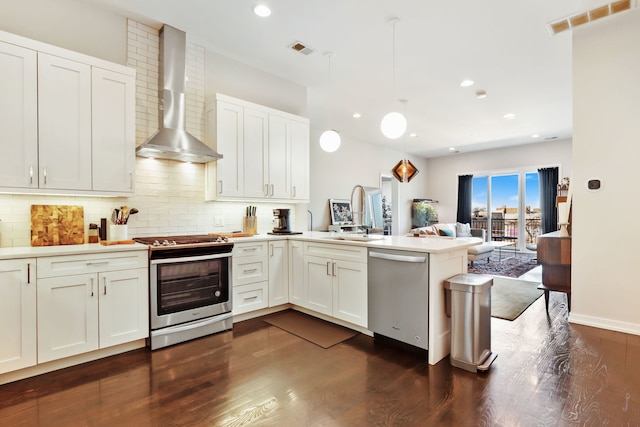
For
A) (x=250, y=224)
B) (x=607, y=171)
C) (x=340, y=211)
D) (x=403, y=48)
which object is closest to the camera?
(x=607, y=171)

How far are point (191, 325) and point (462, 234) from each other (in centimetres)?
734

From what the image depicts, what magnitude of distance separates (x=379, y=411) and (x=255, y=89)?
394 cm

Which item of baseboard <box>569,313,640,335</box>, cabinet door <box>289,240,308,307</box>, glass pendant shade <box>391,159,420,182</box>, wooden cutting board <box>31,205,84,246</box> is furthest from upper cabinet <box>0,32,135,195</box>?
baseboard <box>569,313,640,335</box>

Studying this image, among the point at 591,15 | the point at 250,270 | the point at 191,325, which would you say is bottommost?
the point at 191,325

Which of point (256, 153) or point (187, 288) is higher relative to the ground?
point (256, 153)

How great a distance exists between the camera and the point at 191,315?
3.03 meters

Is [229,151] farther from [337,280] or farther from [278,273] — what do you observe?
[337,280]

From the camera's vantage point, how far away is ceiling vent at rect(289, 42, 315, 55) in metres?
3.64

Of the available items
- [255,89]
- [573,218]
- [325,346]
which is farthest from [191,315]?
[573,218]

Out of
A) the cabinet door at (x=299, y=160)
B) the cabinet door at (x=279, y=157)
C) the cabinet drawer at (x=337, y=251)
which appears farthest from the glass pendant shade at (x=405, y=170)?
the cabinet drawer at (x=337, y=251)

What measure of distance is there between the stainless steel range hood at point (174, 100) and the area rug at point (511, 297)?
3743 mm

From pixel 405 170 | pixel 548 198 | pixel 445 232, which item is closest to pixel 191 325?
pixel 405 170

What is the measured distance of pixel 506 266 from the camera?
22.7 ft

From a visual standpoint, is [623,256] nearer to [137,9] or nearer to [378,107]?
[378,107]
